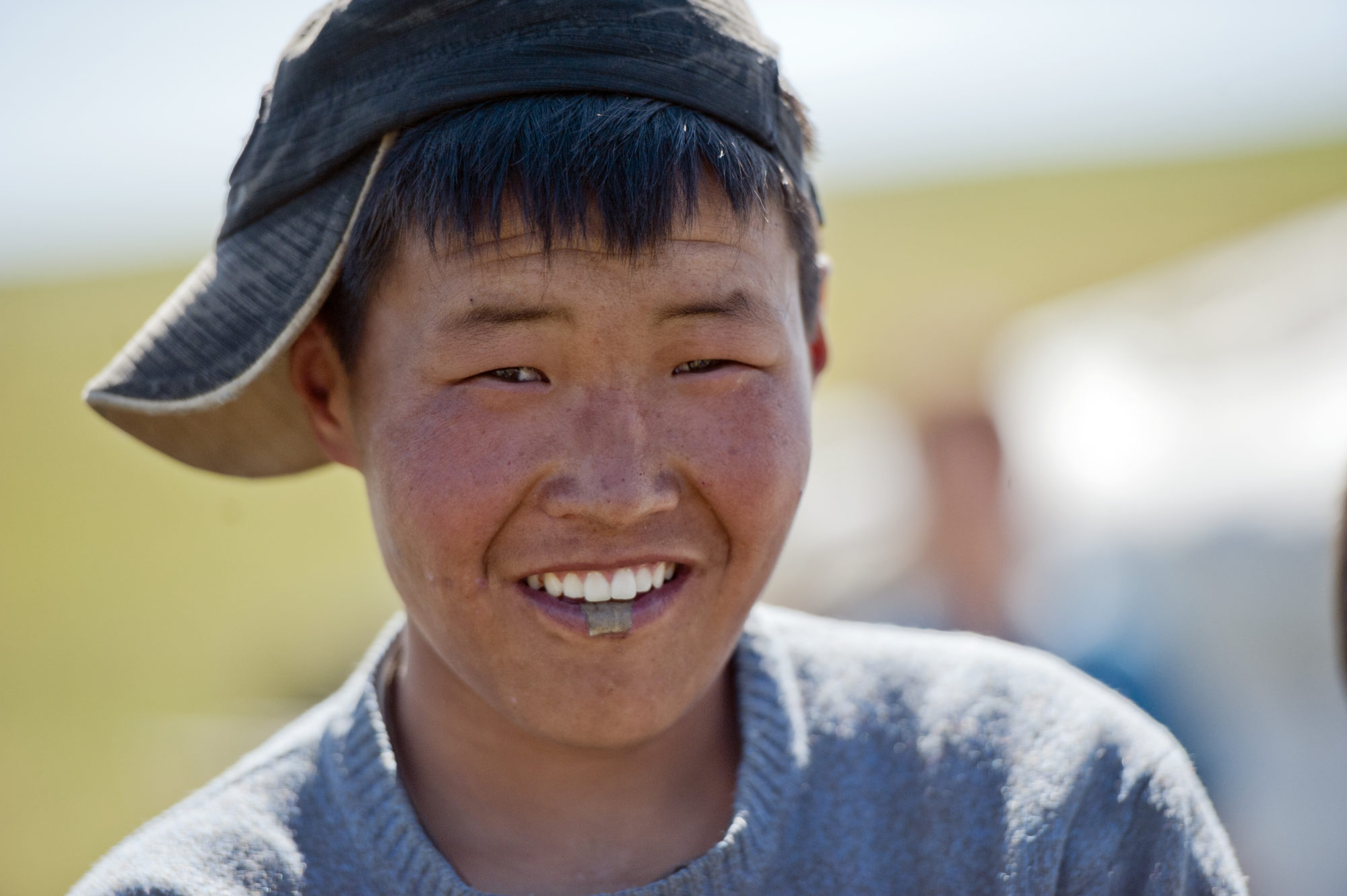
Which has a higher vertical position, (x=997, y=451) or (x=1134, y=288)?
(x=1134, y=288)

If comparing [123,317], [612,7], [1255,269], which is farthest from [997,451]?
[123,317]

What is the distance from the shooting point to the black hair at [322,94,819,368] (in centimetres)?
141

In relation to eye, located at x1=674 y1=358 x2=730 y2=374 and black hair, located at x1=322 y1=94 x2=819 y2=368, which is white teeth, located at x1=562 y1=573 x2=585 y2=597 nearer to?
eye, located at x1=674 y1=358 x2=730 y2=374

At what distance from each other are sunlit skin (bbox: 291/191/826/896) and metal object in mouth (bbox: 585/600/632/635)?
17 millimetres

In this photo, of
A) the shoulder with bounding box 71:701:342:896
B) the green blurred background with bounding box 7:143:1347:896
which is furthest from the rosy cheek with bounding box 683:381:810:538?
the green blurred background with bounding box 7:143:1347:896

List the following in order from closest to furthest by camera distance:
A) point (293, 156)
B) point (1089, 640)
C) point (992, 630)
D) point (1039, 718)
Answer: point (293, 156) → point (1039, 718) → point (1089, 640) → point (992, 630)

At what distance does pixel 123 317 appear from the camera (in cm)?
764

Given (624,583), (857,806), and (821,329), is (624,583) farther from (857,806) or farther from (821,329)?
(821,329)

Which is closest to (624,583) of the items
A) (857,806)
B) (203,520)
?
(857,806)

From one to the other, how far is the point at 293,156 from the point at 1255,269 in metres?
4.73

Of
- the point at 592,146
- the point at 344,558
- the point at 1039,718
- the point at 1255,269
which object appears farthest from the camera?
the point at 344,558

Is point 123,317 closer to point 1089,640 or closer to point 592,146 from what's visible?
point 1089,640

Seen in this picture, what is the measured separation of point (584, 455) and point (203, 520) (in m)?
6.71

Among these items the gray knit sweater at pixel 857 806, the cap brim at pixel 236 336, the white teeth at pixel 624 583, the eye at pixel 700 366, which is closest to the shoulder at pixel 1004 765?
the gray knit sweater at pixel 857 806
